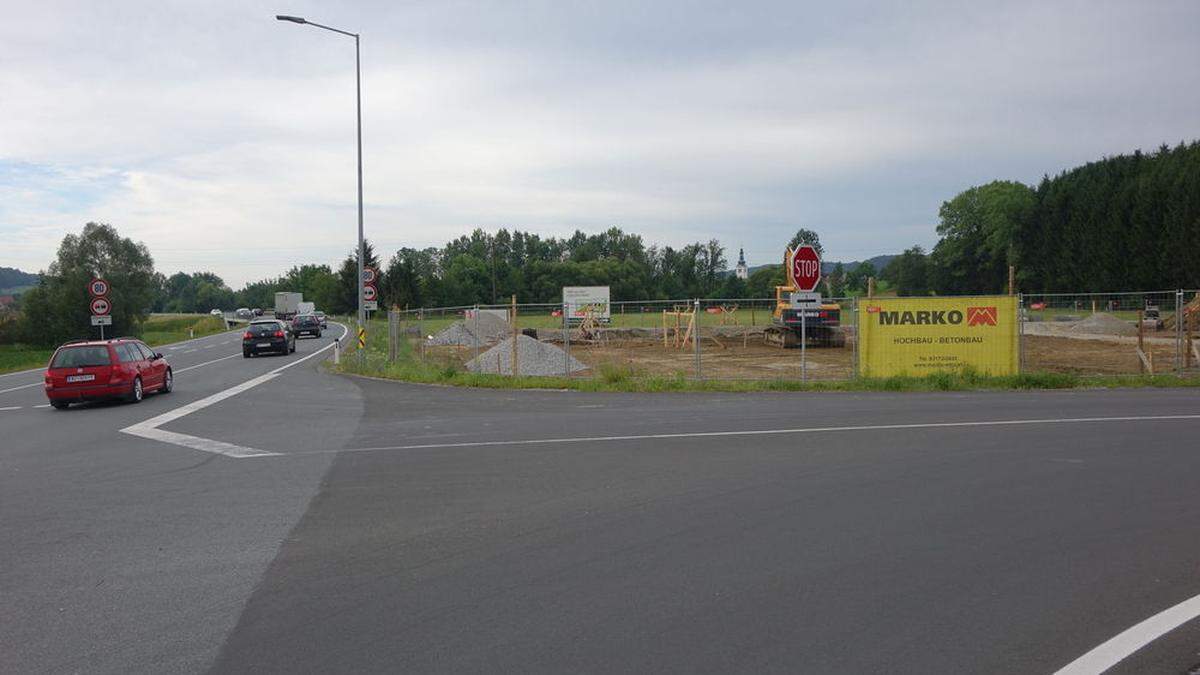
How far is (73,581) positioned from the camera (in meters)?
6.38

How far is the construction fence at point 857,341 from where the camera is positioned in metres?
22.2

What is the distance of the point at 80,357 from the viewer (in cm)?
2070

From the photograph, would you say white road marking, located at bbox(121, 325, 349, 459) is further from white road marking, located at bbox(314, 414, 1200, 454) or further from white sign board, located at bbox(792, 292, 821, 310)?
white sign board, located at bbox(792, 292, 821, 310)

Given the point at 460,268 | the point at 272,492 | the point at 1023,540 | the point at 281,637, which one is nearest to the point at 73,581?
the point at 281,637

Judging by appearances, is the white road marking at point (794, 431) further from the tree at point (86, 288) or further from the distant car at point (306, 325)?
the tree at point (86, 288)

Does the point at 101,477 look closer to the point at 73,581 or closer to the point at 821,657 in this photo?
the point at 73,581

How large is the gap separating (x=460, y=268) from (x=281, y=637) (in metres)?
134

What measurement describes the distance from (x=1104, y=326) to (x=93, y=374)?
33.4 meters

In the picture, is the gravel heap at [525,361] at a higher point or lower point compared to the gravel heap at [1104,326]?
lower

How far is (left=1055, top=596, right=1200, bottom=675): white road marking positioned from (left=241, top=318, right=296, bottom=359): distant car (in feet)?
134

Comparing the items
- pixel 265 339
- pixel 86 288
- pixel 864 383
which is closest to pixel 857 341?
pixel 864 383

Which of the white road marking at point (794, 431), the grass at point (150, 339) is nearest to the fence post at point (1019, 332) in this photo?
the white road marking at point (794, 431)

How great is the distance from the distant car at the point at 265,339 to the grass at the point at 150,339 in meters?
11.8

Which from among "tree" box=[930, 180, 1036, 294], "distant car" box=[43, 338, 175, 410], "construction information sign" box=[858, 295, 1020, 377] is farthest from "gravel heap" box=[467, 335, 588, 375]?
"tree" box=[930, 180, 1036, 294]
